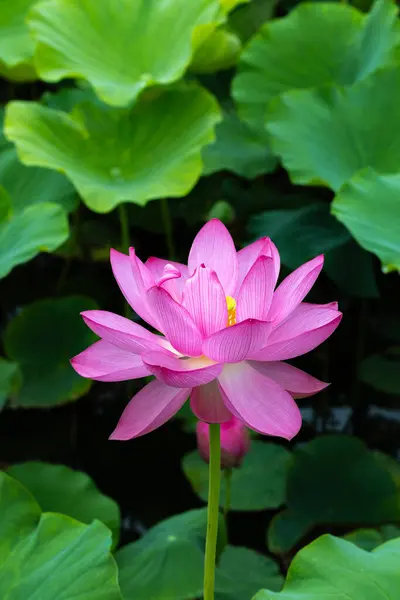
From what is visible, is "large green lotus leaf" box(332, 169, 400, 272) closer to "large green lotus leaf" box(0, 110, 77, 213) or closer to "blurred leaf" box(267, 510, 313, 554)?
"blurred leaf" box(267, 510, 313, 554)

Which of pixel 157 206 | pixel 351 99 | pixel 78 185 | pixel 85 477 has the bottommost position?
pixel 157 206

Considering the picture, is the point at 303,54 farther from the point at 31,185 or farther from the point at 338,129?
the point at 31,185

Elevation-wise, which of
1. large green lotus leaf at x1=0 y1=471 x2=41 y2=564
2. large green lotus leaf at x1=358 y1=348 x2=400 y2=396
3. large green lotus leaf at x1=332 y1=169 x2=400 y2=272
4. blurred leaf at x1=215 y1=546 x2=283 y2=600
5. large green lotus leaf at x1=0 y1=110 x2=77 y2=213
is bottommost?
large green lotus leaf at x1=358 y1=348 x2=400 y2=396

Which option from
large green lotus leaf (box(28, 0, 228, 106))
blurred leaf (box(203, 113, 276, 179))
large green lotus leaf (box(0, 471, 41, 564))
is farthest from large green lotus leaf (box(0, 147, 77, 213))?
large green lotus leaf (box(0, 471, 41, 564))

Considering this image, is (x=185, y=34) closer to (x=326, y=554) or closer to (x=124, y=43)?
(x=124, y=43)

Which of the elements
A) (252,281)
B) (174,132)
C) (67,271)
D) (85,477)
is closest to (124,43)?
(174,132)

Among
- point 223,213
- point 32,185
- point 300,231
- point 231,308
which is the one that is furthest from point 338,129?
point 231,308

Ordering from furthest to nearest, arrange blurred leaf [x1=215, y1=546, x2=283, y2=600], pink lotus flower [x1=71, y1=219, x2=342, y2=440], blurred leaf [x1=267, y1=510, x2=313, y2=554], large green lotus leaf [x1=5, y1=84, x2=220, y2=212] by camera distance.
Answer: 1. large green lotus leaf [x1=5, y1=84, x2=220, y2=212]
2. blurred leaf [x1=267, y1=510, x2=313, y2=554]
3. blurred leaf [x1=215, y1=546, x2=283, y2=600]
4. pink lotus flower [x1=71, y1=219, x2=342, y2=440]
